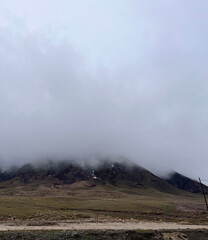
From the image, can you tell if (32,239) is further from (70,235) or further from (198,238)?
(198,238)

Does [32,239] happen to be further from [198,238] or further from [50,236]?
[198,238]

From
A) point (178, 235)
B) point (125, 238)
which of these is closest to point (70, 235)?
point (125, 238)

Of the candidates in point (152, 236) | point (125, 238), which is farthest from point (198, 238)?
point (125, 238)

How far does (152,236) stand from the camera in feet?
125

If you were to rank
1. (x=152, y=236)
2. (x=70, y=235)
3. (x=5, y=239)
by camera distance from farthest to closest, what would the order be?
(x=152, y=236)
(x=70, y=235)
(x=5, y=239)

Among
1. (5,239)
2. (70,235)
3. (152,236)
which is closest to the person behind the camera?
(5,239)

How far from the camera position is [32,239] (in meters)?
33.3

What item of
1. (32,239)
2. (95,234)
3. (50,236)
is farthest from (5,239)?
(95,234)

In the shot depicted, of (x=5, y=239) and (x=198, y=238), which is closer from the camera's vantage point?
(x=5, y=239)

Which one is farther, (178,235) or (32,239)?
(178,235)

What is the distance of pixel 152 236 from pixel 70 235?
1273 centimetres

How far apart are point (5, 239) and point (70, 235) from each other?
8813mm

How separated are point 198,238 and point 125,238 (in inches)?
480

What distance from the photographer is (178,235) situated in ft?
127
